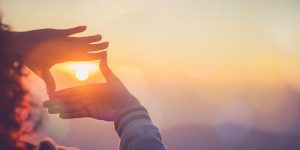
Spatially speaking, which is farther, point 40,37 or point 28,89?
point 40,37

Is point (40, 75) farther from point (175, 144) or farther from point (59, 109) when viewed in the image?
Answer: point (175, 144)

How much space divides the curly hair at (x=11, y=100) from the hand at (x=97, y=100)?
1.42 ft

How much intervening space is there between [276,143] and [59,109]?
200088mm

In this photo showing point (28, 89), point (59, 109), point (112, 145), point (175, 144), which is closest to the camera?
point (28, 89)

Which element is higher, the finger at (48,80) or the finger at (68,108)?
the finger at (48,80)

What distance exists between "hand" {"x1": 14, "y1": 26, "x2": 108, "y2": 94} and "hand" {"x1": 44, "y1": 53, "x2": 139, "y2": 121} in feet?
0.38

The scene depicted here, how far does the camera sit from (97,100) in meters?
2.82

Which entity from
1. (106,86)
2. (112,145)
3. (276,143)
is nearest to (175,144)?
(112,145)

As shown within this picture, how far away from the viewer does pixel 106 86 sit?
278 centimetres

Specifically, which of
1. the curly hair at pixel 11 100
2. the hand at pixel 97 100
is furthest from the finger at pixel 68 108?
the curly hair at pixel 11 100

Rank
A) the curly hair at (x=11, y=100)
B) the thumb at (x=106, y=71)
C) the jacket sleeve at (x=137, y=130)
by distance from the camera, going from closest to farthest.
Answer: the curly hair at (x=11, y=100) < the jacket sleeve at (x=137, y=130) < the thumb at (x=106, y=71)

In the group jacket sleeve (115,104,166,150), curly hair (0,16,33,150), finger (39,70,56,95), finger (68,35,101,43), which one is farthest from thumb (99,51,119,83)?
curly hair (0,16,33,150)

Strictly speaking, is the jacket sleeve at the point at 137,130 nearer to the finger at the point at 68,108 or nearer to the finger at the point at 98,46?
the finger at the point at 68,108

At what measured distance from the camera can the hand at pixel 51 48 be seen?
8.07 ft
